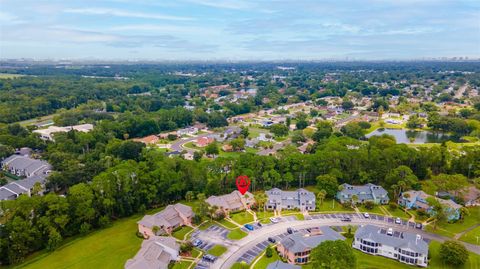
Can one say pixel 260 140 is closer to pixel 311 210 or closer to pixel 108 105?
pixel 311 210

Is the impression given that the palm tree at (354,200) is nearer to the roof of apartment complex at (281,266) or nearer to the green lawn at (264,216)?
Result: the green lawn at (264,216)

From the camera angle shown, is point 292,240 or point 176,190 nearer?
point 292,240

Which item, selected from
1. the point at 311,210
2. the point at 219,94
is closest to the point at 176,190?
the point at 311,210

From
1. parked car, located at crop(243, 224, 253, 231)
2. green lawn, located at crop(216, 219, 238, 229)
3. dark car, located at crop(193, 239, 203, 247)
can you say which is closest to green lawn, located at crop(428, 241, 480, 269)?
parked car, located at crop(243, 224, 253, 231)

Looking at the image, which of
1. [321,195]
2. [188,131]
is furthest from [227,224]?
[188,131]

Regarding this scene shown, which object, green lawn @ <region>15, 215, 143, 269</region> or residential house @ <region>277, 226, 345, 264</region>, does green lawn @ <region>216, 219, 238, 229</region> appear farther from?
green lawn @ <region>15, 215, 143, 269</region>

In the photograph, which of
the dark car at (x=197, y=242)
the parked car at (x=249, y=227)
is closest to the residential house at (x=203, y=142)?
the parked car at (x=249, y=227)

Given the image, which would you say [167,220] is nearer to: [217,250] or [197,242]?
[197,242]
